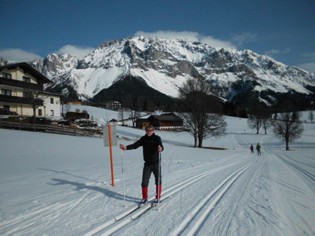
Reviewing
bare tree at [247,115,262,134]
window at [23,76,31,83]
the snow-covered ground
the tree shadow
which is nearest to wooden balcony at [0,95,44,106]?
window at [23,76,31,83]

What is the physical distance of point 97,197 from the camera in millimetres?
7699

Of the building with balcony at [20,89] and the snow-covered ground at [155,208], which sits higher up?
the building with balcony at [20,89]

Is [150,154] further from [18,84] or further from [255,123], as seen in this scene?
[255,123]

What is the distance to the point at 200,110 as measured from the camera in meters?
40.5

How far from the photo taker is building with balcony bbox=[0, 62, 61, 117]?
42.2 m

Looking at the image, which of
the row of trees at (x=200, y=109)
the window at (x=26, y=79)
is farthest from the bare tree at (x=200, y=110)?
the window at (x=26, y=79)

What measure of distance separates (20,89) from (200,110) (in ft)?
108

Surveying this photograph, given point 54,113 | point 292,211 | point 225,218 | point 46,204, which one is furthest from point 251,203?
point 54,113

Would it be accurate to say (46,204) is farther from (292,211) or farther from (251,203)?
(292,211)

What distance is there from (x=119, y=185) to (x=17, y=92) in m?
43.6

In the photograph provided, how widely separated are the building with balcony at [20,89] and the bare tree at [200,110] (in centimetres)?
2477

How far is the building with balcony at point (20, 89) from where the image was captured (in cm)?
4216

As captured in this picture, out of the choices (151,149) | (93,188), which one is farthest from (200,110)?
(151,149)

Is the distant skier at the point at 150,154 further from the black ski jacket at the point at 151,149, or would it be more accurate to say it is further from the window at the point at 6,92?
the window at the point at 6,92
